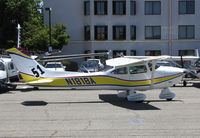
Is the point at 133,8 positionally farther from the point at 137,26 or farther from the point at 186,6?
the point at 186,6

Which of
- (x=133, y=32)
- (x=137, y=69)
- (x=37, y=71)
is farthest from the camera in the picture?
(x=133, y=32)

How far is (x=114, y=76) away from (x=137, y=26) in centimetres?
2293

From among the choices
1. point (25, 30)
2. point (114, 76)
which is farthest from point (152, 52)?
point (114, 76)

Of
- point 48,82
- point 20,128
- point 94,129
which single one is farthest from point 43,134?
point 48,82

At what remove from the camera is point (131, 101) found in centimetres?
1212

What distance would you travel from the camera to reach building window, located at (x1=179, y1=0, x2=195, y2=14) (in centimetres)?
3384

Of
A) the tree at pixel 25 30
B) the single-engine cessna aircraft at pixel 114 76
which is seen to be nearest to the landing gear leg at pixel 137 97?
the single-engine cessna aircraft at pixel 114 76

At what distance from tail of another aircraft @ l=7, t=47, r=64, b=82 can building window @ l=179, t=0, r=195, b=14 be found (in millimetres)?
26700

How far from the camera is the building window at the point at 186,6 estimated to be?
33844 mm

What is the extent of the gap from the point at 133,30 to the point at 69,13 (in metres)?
8.83

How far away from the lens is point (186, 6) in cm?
3394

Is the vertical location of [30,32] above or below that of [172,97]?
above

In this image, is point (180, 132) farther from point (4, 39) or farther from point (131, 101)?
point (4, 39)

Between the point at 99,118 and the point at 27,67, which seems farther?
the point at 27,67
